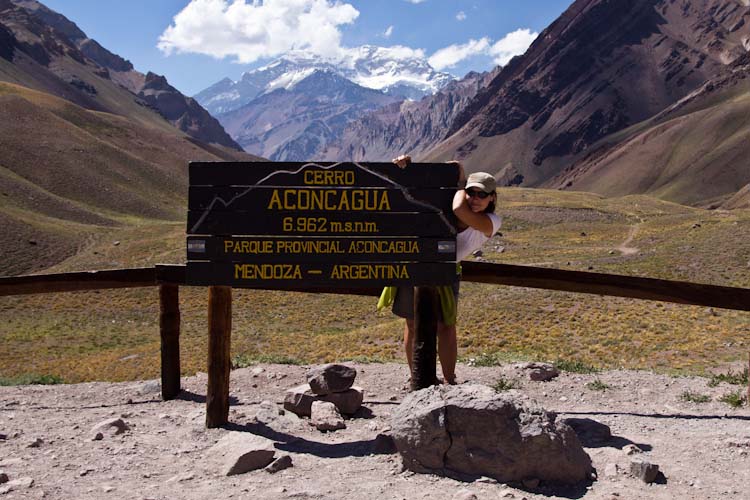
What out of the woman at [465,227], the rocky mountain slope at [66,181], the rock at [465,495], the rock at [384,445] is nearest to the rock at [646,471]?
the rock at [465,495]

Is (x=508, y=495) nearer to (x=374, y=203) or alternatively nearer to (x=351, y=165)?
(x=374, y=203)

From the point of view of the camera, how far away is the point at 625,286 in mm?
8570

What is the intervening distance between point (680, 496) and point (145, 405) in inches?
266

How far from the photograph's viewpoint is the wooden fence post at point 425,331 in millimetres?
7547

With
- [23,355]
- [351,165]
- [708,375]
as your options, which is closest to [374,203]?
[351,165]

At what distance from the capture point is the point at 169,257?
45.4m

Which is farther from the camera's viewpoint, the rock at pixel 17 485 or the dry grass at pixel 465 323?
the dry grass at pixel 465 323

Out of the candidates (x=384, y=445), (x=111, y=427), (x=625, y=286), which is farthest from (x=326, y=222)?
(x=625, y=286)

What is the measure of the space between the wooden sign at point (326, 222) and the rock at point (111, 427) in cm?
208

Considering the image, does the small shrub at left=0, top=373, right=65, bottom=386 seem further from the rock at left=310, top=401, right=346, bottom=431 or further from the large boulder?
the large boulder

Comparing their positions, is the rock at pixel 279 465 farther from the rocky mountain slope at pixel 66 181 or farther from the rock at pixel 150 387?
the rocky mountain slope at pixel 66 181

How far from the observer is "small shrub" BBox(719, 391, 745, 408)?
8.22m

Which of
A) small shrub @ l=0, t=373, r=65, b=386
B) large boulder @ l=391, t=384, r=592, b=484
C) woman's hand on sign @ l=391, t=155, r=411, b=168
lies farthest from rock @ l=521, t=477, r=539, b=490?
small shrub @ l=0, t=373, r=65, b=386

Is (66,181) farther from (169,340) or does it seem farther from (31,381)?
(169,340)
